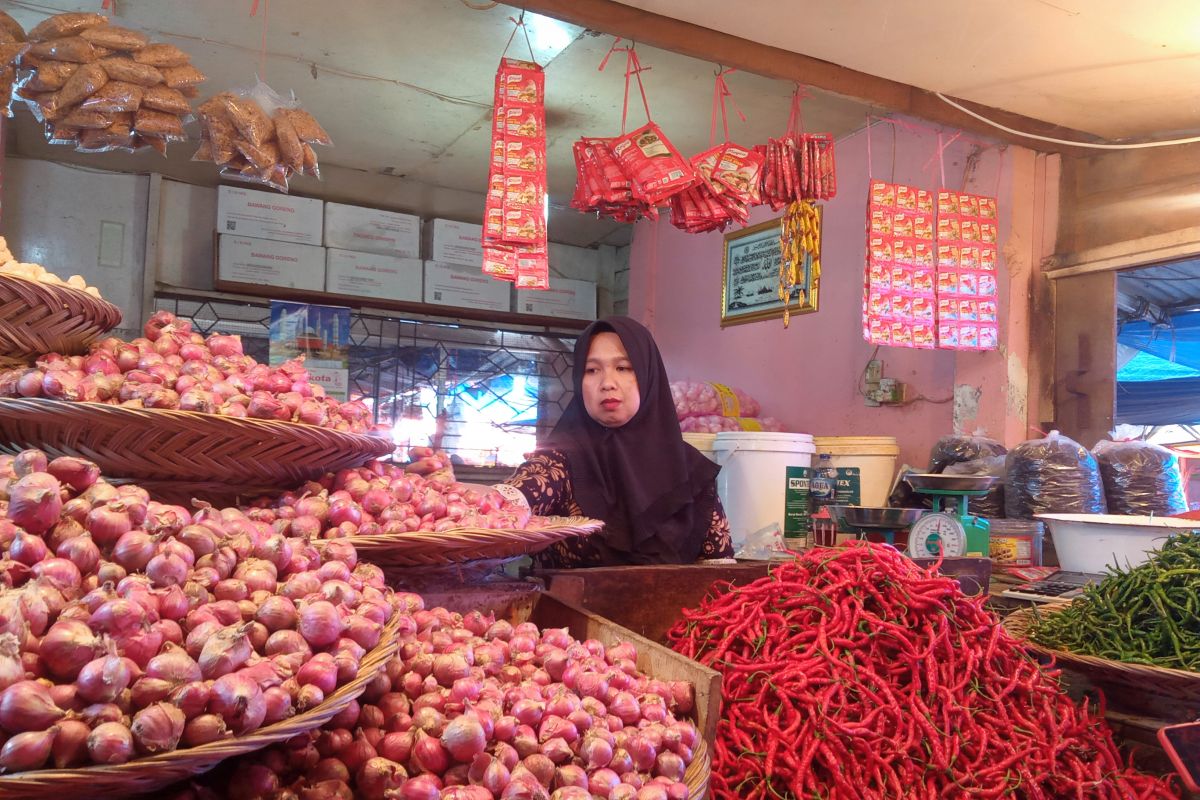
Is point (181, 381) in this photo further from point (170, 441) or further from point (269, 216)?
point (269, 216)

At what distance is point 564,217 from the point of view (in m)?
6.38

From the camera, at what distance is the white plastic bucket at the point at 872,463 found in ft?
12.1

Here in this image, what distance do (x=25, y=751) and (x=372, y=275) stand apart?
17.3 feet

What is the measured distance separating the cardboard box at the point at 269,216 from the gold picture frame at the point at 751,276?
2.78 metres

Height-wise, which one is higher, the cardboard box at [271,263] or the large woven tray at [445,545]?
the cardboard box at [271,263]

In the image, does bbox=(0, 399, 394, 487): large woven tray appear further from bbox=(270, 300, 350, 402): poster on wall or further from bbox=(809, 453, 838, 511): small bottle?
bbox=(270, 300, 350, 402): poster on wall

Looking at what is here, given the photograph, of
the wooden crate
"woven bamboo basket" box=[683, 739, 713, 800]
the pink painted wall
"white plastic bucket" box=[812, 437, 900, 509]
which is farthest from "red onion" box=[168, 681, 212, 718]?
the pink painted wall

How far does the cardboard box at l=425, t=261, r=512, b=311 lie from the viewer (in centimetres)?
594

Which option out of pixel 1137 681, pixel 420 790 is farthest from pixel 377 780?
pixel 1137 681

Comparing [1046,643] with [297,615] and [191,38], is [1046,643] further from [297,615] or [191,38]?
[191,38]

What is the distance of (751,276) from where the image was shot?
525 centimetres

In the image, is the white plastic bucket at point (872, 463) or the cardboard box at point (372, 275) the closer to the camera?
the white plastic bucket at point (872, 463)

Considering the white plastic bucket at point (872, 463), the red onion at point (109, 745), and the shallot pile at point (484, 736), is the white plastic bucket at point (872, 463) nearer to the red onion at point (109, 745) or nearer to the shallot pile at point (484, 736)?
the shallot pile at point (484, 736)

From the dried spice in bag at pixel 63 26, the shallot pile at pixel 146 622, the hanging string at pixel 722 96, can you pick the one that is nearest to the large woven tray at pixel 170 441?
the shallot pile at pixel 146 622
